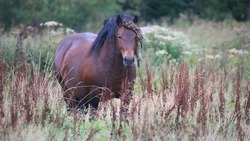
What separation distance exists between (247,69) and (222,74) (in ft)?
3.17

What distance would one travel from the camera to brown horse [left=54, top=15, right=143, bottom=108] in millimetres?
7477

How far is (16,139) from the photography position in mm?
6023

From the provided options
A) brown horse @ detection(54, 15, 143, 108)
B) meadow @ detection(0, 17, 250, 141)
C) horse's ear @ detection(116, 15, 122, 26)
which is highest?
horse's ear @ detection(116, 15, 122, 26)

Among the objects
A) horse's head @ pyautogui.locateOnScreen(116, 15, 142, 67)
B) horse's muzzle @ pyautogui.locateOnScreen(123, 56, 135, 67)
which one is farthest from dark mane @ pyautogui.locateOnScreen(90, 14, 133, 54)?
horse's muzzle @ pyautogui.locateOnScreen(123, 56, 135, 67)

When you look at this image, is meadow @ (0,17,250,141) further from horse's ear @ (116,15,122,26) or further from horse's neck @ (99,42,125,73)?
horse's ear @ (116,15,122,26)

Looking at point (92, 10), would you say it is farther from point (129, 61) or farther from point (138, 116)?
point (138, 116)

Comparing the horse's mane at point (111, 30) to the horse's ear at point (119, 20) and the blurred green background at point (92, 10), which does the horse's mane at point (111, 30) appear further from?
the blurred green background at point (92, 10)

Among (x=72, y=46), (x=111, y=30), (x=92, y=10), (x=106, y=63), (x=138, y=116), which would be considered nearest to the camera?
(x=138, y=116)

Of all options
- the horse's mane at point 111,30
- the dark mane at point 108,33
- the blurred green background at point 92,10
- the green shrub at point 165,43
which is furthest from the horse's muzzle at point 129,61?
the blurred green background at point 92,10

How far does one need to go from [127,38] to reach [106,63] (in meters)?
0.66

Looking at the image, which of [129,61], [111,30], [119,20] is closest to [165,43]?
[111,30]

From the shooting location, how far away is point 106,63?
791 cm

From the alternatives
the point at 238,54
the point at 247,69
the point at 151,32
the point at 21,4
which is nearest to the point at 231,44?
the point at 151,32

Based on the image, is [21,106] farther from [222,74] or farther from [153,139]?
[222,74]
